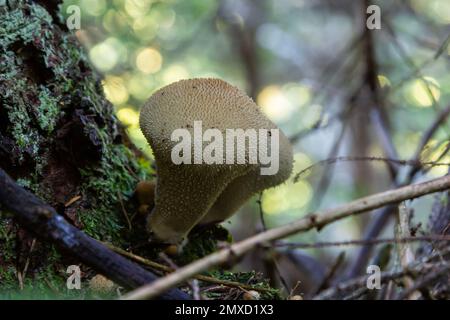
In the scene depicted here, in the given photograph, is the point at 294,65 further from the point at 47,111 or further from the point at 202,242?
the point at 47,111

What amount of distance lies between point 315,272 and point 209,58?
425 cm

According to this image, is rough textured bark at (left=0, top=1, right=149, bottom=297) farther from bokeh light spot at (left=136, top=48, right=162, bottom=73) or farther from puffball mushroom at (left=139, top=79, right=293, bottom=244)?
bokeh light spot at (left=136, top=48, right=162, bottom=73)

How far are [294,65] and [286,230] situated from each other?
645cm

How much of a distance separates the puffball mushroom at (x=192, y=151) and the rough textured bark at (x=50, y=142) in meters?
0.21

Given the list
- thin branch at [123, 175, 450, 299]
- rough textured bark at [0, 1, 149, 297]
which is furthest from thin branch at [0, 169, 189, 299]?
rough textured bark at [0, 1, 149, 297]

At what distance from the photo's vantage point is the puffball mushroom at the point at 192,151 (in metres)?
1.49

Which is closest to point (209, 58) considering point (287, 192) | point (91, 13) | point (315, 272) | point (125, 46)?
point (287, 192)

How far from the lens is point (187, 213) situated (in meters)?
1.79

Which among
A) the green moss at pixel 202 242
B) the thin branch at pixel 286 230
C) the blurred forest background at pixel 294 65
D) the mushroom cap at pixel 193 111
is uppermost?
the blurred forest background at pixel 294 65

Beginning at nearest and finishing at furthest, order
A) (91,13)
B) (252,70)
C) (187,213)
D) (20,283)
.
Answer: (20,283) → (187,213) → (91,13) → (252,70)

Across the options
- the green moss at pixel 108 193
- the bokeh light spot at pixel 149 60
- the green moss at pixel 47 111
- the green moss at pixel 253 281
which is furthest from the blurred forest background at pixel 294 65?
the green moss at pixel 253 281

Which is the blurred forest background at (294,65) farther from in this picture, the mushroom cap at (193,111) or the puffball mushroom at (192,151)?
the mushroom cap at (193,111)

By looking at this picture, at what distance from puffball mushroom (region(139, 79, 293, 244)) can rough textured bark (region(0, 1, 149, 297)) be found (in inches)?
8.3
